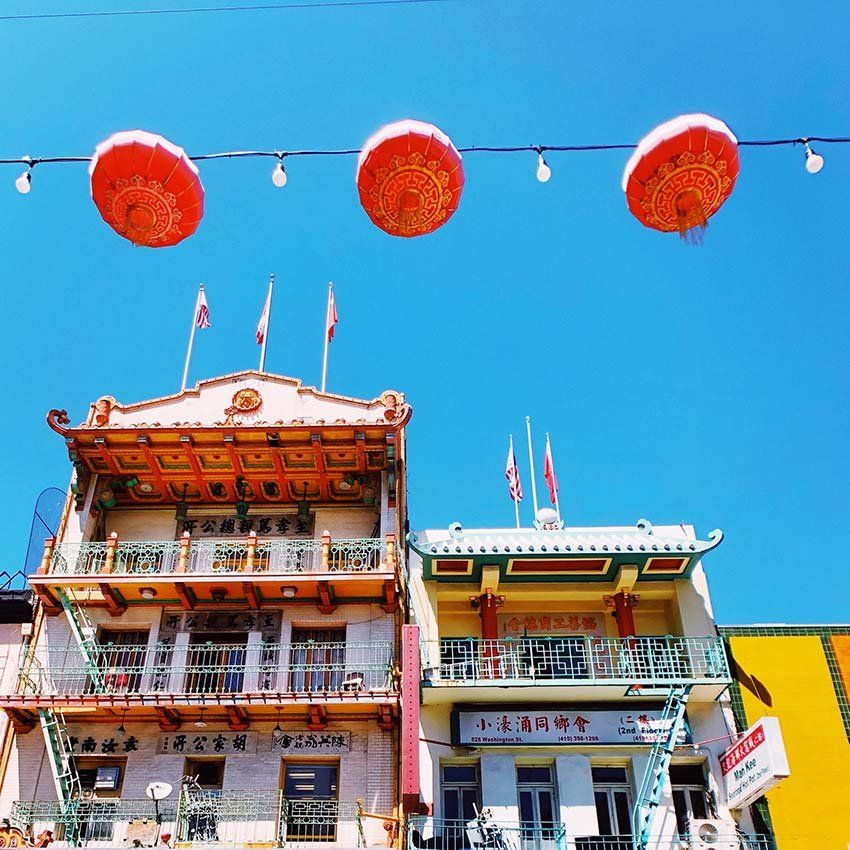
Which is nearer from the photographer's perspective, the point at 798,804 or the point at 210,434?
the point at 798,804

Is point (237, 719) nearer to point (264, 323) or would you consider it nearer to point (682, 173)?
point (264, 323)

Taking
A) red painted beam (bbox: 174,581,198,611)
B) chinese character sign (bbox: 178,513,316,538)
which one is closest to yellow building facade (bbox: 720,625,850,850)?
chinese character sign (bbox: 178,513,316,538)

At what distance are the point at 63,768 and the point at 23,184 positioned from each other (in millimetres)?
13238

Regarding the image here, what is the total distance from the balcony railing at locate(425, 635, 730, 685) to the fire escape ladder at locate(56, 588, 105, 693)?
23.8 feet

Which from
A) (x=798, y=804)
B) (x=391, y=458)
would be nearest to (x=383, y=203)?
(x=391, y=458)

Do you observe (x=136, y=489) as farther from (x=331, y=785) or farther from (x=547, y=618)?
(x=547, y=618)

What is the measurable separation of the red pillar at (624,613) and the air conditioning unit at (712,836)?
14.3 feet

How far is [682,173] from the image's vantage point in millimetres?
10133

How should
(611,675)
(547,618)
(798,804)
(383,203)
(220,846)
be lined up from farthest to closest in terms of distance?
1. (547,618)
2. (611,675)
3. (798,804)
4. (220,846)
5. (383,203)

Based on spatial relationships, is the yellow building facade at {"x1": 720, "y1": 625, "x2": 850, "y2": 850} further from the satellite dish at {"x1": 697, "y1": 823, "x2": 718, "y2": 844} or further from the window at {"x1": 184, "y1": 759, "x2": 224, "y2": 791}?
the window at {"x1": 184, "y1": 759, "x2": 224, "y2": 791}

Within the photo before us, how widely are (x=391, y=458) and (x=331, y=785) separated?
7.52m

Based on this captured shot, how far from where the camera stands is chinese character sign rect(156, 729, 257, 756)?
1969 cm

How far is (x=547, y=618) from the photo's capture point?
22.4m

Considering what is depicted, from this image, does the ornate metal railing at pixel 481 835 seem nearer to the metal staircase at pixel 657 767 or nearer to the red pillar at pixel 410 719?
the red pillar at pixel 410 719
